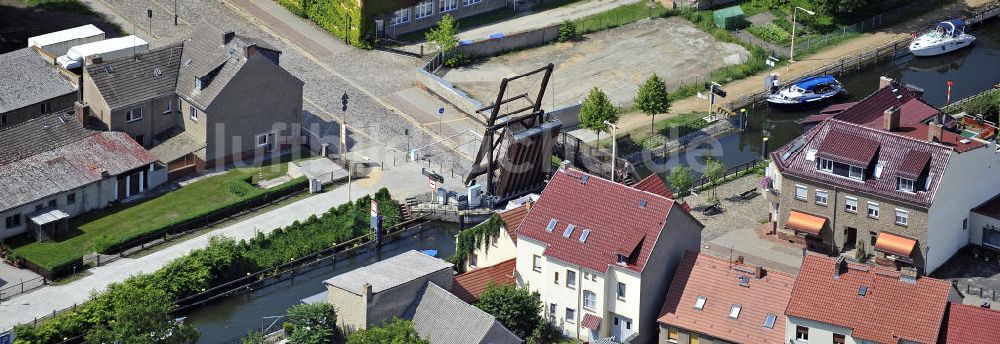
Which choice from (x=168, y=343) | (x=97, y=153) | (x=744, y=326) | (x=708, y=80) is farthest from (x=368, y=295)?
(x=708, y=80)

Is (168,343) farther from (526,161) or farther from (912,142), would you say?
(912,142)

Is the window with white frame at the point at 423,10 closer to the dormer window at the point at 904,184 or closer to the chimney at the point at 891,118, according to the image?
the chimney at the point at 891,118

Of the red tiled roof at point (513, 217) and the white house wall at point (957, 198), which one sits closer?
the red tiled roof at point (513, 217)

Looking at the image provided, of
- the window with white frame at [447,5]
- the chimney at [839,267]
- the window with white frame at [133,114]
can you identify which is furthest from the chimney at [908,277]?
the window with white frame at [447,5]

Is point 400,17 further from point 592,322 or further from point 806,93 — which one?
point 592,322

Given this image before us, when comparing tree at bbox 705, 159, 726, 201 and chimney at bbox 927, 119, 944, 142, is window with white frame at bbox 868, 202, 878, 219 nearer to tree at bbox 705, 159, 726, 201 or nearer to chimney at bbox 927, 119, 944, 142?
chimney at bbox 927, 119, 944, 142

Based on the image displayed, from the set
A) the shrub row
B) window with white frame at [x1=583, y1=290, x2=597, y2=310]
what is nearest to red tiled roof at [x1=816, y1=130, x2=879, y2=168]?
window with white frame at [x1=583, y1=290, x2=597, y2=310]

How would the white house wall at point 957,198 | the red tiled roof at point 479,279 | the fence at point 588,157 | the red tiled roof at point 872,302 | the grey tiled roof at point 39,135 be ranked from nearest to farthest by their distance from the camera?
the red tiled roof at point 872,302 < the red tiled roof at point 479,279 < the white house wall at point 957,198 < the grey tiled roof at point 39,135 < the fence at point 588,157
